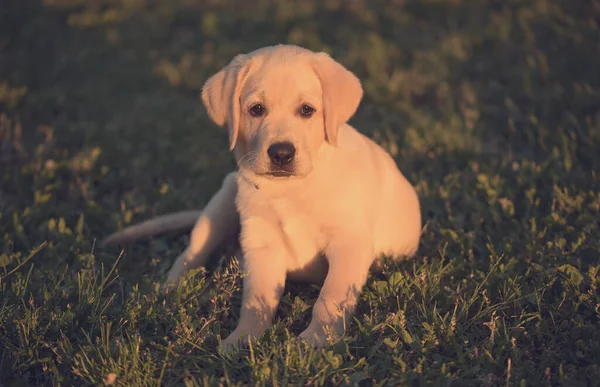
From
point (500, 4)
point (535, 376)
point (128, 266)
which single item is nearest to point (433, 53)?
point (500, 4)

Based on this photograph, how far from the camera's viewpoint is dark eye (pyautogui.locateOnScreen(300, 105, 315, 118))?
140 inches

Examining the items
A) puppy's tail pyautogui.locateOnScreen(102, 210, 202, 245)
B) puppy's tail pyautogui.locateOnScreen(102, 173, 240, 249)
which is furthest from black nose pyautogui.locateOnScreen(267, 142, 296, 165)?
puppy's tail pyautogui.locateOnScreen(102, 210, 202, 245)

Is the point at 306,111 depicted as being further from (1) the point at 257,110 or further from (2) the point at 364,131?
(2) the point at 364,131

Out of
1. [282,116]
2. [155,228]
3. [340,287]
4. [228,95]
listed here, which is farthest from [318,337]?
[155,228]

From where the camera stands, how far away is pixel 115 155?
5.98 metres

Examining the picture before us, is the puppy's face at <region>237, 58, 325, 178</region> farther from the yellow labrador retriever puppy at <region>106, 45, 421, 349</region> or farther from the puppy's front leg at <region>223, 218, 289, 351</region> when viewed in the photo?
the puppy's front leg at <region>223, 218, 289, 351</region>

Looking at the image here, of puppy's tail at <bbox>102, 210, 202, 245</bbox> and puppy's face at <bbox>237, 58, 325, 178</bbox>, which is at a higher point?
puppy's face at <bbox>237, 58, 325, 178</bbox>

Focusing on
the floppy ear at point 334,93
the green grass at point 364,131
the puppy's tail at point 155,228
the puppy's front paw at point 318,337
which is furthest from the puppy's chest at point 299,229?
the puppy's tail at point 155,228

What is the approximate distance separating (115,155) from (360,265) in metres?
3.26

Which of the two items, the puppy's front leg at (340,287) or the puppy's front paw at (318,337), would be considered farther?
the puppy's front leg at (340,287)

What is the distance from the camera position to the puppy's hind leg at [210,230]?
4125mm

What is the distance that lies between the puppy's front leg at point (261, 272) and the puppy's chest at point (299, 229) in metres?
0.08

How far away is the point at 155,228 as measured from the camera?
175 inches

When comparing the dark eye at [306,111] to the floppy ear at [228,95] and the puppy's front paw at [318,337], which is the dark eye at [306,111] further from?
the puppy's front paw at [318,337]
